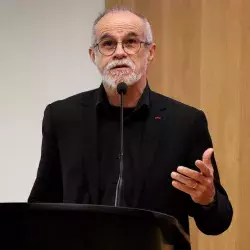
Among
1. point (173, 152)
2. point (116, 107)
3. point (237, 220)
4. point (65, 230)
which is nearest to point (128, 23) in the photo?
point (116, 107)

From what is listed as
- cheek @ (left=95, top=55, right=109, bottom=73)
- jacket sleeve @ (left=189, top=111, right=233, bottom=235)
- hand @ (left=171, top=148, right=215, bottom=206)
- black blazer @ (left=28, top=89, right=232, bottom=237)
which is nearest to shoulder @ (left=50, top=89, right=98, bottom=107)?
black blazer @ (left=28, top=89, right=232, bottom=237)

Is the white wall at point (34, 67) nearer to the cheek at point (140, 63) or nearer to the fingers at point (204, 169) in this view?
the cheek at point (140, 63)

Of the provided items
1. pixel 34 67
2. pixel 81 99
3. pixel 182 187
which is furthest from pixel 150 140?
pixel 34 67

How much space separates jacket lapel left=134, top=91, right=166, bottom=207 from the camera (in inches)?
58.9

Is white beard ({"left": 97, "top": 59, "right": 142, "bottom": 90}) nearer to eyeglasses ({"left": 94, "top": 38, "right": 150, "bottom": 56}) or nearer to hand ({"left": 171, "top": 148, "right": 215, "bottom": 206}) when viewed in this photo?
eyeglasses ({"left": 94, "top": 38, "right": 150, "bottom": 56})

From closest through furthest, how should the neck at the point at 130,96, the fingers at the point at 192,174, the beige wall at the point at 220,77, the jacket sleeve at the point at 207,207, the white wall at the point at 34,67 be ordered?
the fingers at the point at 192,174
the jacket sleeve at the point at 207,207
the neck at the point at 130,96
the beige wall at the point at 220,77
the white wall at the point at 34,67

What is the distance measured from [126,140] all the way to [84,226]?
2.39ft

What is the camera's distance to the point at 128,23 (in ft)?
5.16

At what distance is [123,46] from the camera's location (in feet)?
5.09

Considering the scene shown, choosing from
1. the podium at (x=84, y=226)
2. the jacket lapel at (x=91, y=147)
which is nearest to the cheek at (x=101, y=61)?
the jacket lapel at (x=91, y=147)

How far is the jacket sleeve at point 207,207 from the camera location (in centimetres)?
138

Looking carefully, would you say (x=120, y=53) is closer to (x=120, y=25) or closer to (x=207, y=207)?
(x=120, y=25)

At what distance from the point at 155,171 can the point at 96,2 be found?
Result: 1429mm

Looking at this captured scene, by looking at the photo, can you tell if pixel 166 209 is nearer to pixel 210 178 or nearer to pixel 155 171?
pixel 155 171
